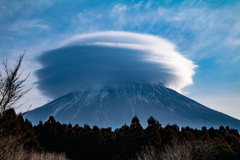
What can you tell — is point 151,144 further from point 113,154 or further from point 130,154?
point 113,154

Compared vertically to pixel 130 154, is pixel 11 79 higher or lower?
higher

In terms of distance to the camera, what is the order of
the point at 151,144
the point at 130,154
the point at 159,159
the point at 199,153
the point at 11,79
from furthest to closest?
the point at 130,154
the point at 151,144
the point at 159,159
the point at 199,153
the point at 11,79

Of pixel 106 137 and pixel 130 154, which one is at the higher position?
pixel 106 137

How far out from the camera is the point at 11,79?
8055mm

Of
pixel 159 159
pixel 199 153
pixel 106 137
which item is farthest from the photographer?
pixel 106 137

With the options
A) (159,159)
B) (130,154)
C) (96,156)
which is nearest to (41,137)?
(96,156)

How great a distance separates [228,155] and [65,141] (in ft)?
108

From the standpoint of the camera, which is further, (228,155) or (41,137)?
(41,137)

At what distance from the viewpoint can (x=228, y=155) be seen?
854 inches

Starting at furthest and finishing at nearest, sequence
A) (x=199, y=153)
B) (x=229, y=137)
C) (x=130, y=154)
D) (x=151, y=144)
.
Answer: (x=229, y=137), (x=130, y=154), (x=151, y=144), (x=199, y=153)

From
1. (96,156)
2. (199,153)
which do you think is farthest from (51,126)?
(199,153)

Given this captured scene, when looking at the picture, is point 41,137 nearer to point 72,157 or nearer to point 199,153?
point 72,157

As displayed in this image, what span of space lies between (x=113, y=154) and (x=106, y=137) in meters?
6.50

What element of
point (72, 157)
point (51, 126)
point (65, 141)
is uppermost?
point (51, 126)
